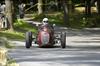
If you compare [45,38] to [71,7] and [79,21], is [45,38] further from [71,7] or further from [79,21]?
[71,7]

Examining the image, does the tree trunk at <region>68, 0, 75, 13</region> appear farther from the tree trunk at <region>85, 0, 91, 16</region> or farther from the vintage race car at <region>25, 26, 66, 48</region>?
the vintage race car at <region>25, 26, 66, 48</region>

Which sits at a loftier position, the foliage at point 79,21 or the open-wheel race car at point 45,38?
the open-wheel race car at point 45,38

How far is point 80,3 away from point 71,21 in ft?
38.0

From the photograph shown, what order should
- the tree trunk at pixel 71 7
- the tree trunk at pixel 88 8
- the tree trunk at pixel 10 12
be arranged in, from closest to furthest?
the tree trunk at pixel 10 12, the tree trunk at pixel 88 8, the tree trunk at pixel 71 7

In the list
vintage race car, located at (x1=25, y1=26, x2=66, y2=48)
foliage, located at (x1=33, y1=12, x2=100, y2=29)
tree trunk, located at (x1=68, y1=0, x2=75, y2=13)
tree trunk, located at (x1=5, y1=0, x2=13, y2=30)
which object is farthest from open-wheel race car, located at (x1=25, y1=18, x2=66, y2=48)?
tree trunk, located at (x1=68, y1=0, x2=75, y2=13)

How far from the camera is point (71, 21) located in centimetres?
4416

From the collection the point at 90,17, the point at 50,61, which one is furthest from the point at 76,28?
the point at 50,61

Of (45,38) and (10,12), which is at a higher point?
(10,12)

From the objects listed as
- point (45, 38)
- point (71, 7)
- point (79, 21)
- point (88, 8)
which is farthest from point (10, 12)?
point (71, 7)

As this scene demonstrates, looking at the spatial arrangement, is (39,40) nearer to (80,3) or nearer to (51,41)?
(51,41)

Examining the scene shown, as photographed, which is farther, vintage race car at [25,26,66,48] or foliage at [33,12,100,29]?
foliage at [33,12,100,29]

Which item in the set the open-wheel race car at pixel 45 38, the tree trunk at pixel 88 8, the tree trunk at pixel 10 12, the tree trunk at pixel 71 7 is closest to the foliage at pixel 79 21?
the tree trunk at pixel 88 8

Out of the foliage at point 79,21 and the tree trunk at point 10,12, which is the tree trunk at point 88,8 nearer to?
the foliage at point 79,21

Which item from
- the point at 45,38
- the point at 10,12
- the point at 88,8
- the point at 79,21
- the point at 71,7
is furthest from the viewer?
the point at 71,7
